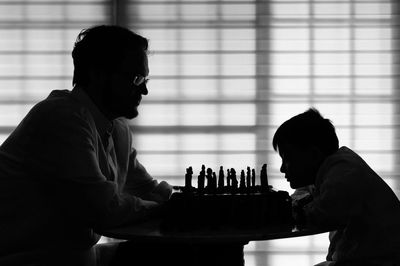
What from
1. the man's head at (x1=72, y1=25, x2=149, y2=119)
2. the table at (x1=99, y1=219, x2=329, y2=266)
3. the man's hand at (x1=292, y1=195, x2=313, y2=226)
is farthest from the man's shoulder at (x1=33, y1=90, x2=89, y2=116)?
the man's hand at (x1=292, y1=195, x2=313, y2=226)

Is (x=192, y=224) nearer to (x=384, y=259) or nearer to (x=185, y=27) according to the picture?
(x=384, y=259)

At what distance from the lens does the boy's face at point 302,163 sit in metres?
1.99

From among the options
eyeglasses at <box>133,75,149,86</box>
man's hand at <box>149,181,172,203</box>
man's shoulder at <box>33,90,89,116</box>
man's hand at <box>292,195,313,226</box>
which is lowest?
man's hand at <box>149,181,172,203</box>

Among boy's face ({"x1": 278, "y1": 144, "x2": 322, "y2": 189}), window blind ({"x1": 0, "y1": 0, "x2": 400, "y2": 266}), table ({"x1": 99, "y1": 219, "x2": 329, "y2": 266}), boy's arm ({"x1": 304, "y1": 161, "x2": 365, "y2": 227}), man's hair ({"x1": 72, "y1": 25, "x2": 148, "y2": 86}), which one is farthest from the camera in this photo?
window blind ({"x1": 0, "y1": 0, "x2": 400, "y2": 266})

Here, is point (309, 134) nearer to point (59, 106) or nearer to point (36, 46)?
point (59, 106)

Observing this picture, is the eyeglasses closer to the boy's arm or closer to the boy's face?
the boy's face

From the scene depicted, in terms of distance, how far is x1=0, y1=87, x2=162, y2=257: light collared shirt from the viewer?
5.01 ft

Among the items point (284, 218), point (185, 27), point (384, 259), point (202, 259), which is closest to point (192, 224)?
point (202, 259)

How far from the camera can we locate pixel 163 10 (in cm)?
334

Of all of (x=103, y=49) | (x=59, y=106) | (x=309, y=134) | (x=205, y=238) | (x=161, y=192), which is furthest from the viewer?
(x=161, y=192)

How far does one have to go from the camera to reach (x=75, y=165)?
1.52 m

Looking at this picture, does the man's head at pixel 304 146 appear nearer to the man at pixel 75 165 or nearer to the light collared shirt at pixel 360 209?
the light collared shirt at pixel 360 209

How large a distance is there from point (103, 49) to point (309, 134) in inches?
31.4

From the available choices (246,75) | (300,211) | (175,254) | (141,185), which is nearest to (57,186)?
(175,254)
